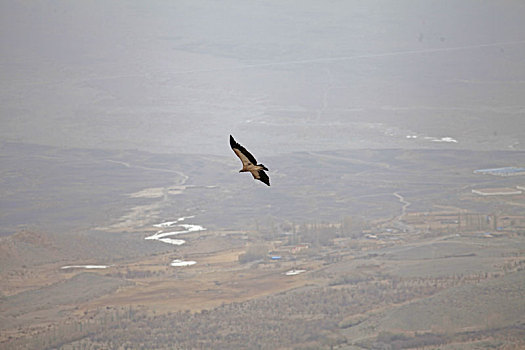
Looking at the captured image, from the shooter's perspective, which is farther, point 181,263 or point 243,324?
point 181,263

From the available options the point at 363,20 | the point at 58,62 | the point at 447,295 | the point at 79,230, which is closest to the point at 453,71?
the point at 363,20

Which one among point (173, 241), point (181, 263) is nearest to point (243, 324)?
point (181, 263)

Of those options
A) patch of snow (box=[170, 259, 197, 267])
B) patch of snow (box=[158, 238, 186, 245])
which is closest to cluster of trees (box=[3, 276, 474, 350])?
patch of snow (box=[170, 259, 197, 267])

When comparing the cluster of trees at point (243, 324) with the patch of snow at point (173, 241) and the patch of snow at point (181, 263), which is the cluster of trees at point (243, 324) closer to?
the patch of snow at point (181, 263)

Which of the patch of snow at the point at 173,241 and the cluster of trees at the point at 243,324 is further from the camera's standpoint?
the patch of snow at the point at 173,241

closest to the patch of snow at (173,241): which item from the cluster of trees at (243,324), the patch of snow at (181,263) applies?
the patch of snow at (181,263)

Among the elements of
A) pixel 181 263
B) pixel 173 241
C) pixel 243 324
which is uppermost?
Answer: pixel 173 241

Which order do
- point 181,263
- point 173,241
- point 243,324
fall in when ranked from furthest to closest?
point 173,241, point 181,263, point 243,324

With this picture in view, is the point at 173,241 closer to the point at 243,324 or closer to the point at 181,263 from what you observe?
the point at 181,263

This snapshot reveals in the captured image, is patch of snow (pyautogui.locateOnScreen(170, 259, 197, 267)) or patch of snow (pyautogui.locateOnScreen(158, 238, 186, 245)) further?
patch of snow (pyautogui.locateOnScreen(158, 238, 186, 245))

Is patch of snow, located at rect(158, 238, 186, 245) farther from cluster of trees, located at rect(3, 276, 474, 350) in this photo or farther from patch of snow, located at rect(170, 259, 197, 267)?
cluster of trees, located at rect(3, 276, 474, 350)

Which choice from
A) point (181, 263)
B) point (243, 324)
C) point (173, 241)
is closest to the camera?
point (243, 324)
